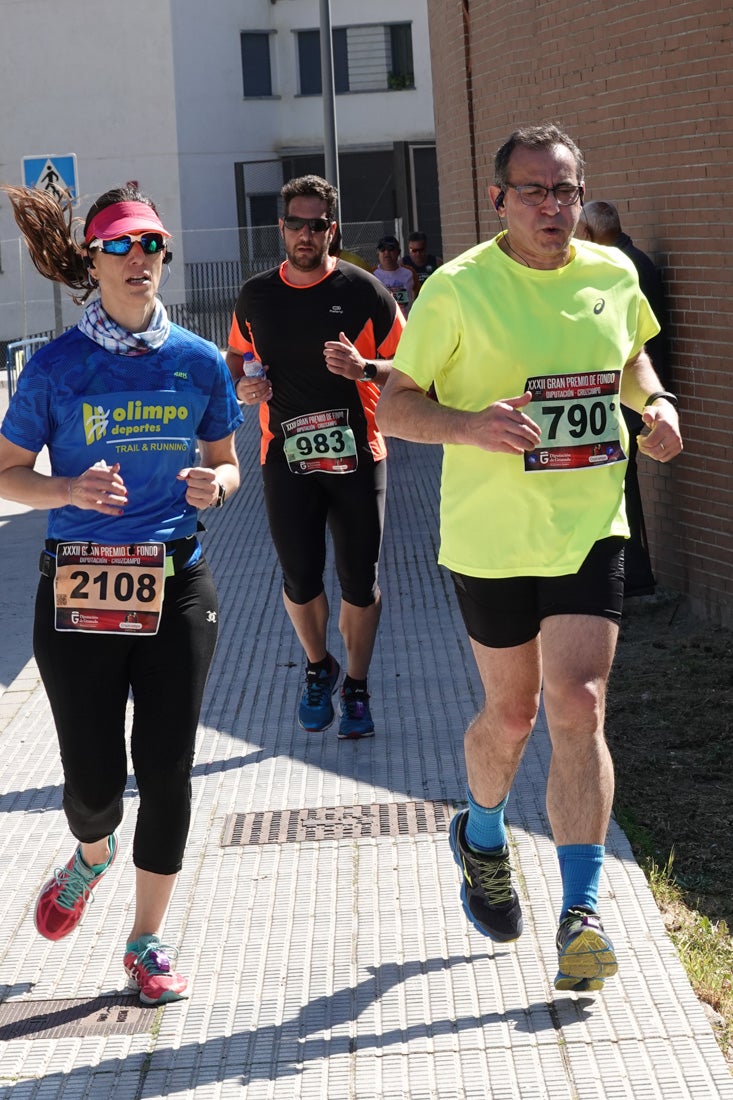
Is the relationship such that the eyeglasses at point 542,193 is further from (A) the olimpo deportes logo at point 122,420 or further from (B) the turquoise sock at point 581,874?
(B) the turquoise sock at point 581,874

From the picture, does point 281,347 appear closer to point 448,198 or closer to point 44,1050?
point 44,1050

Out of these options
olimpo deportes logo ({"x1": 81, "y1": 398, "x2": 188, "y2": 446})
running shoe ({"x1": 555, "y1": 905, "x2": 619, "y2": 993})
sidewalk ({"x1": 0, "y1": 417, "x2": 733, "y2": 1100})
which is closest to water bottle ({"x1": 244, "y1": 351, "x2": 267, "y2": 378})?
sidewalk ({"x1": 0, "y1": 417, "x2": 733, "y2": 1100})

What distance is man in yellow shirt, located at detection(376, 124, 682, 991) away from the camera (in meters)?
4.03

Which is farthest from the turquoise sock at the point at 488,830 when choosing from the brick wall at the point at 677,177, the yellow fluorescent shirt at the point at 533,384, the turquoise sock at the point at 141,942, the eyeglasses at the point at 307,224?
the brick wall at the point at 677,177

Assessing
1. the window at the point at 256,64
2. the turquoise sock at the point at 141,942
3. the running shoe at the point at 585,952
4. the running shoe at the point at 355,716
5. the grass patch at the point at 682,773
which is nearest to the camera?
the running shoe at the point at 585,952

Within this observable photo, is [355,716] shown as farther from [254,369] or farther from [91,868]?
[91,868]

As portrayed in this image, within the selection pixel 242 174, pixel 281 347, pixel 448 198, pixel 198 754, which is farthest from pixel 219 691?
pixel 242 174

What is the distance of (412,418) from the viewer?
4.11 m

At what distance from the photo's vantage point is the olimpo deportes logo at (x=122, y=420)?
4082 millimetres

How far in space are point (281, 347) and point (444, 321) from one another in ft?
8.26

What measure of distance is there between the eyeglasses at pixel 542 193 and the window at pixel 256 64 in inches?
1660

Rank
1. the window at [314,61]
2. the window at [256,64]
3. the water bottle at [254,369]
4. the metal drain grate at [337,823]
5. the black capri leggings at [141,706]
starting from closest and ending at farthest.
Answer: the black capri leggings at [141,706] → the metal drain grate at [337,823] → the water bottle at [254,369] → the window at [256,64] → the window at [314,61]

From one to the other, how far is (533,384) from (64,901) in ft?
6.28

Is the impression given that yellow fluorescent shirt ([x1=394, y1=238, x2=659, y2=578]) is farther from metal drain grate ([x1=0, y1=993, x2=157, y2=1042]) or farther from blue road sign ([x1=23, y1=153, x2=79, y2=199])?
blue road sign ([x1=23, y1=153, x2=79, y2=199])
